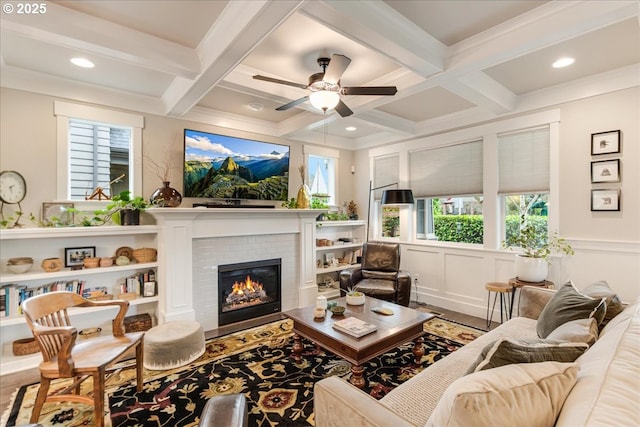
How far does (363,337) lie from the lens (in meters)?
2.28

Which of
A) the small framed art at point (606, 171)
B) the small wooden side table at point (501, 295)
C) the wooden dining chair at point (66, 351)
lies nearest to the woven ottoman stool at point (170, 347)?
the wooden dining chair at point (66, 351)

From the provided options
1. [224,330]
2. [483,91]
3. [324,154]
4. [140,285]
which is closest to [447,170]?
[483,91]

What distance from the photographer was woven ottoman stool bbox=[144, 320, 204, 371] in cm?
256

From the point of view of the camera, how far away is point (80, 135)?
3145 mm

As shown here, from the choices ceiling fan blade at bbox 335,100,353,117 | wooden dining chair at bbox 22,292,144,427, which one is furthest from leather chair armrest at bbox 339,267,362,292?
wooden dining chair at bbox 22,292,144,427

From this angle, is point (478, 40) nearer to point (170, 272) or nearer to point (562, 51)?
point (562, 51)

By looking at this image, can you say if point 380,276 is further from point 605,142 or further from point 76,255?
point 76,255

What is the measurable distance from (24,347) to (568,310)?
4344mm

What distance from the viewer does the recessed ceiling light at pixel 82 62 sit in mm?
2564

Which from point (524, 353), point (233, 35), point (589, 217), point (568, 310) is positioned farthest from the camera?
point (589, 217)

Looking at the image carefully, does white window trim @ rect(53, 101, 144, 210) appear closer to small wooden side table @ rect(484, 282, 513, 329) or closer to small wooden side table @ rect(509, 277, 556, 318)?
small wooden side table @ rect(484, 282, 513, 329)

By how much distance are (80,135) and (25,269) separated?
1429mm

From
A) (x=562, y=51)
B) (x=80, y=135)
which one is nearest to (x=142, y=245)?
(x=80, y=135)

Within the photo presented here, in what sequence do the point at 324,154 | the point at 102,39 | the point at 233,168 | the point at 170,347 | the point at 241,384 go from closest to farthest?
the point at 102,39, the point at 241,384, the point at 170,347, the point at 233,168, the point at 324,154
